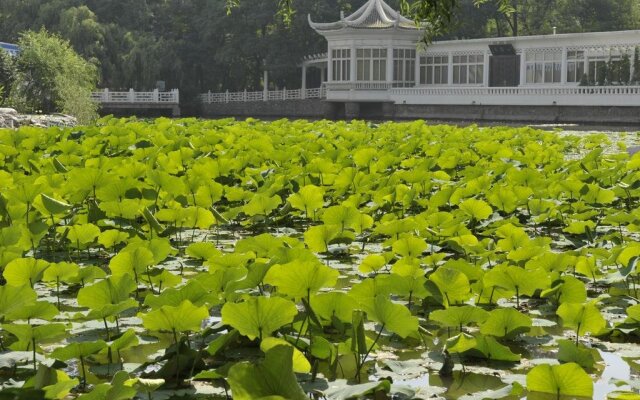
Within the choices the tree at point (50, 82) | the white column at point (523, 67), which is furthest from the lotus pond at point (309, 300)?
the white column at point (523, 67)

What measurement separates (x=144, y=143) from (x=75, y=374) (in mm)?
5708

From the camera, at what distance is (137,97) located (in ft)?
121

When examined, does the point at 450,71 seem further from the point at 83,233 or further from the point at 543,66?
the point at 83,233

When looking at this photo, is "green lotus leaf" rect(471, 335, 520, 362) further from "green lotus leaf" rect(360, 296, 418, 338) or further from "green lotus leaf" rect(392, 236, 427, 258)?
"green lotus leaf" rect(392, 236, 427, 258)

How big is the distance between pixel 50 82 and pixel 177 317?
1949 centimetres

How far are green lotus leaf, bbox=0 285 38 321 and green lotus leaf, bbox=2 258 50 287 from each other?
0.41 m

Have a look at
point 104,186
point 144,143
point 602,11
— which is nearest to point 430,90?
point 602,11

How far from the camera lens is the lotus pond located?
2.27 meters

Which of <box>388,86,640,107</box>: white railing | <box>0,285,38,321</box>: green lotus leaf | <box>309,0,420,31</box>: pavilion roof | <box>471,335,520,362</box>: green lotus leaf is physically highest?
<box>309,0,420,31</box>: pavilion roof

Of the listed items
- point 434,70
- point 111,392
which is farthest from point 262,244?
point 434,70

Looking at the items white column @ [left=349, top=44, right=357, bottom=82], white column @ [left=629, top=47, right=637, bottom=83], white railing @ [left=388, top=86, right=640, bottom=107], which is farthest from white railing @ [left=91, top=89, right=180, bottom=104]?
white column @ [left=629, top=47, right=637, bottom=83]

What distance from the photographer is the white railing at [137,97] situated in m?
35.0

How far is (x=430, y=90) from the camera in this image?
104 feet

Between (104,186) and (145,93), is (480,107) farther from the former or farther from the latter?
(104,186)
